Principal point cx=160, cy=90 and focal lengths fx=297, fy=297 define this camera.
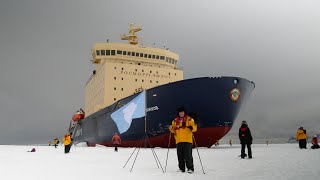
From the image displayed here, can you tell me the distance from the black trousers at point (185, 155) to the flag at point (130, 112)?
157 centimetres

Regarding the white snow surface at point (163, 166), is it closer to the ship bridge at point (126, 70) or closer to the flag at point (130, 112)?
the flag at point (130, 112)

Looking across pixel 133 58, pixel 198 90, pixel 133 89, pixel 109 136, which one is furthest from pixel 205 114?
pixel 133 58

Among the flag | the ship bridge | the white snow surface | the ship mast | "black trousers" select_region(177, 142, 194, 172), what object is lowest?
the white snow surface

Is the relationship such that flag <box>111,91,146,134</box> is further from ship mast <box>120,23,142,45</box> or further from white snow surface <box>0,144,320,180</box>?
ship mast <box>120,23,142,45</box>

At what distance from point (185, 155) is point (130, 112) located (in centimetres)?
224

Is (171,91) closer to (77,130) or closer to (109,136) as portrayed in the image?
→ (109,136)

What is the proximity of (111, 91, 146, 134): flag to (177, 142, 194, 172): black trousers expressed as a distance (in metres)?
1.57

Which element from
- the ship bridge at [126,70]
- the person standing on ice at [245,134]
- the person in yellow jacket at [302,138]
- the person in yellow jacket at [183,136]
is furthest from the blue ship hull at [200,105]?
the person in yellow jacket at [183,136]

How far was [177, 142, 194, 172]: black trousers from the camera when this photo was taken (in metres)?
5.91

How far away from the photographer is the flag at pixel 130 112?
740 centimetres

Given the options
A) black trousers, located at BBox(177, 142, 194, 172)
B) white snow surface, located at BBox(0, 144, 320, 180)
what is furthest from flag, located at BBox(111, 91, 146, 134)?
black trousers, located at BBox(177, 142, 194, 172)

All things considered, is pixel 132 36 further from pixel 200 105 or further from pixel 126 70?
pixel 200 105

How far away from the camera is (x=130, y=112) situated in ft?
25.3

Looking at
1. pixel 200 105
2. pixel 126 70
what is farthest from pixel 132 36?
pixel 200 105
